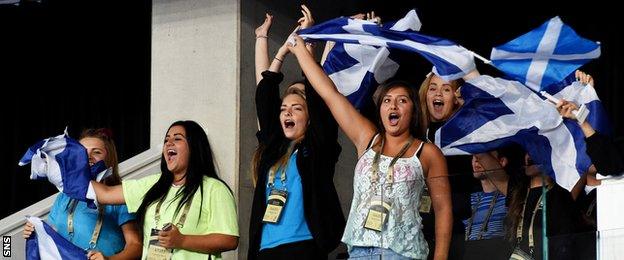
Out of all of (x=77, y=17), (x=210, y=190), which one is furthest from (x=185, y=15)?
(x=77, y=17)

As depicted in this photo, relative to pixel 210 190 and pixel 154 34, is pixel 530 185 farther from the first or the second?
pixel 154 34

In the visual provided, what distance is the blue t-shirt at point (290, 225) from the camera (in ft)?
33.4

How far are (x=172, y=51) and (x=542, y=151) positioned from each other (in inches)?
157

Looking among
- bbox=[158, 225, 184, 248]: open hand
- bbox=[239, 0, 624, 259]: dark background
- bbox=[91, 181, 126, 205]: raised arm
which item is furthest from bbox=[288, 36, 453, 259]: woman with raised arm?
bbox=[239, 0, 624, 259]: dark background

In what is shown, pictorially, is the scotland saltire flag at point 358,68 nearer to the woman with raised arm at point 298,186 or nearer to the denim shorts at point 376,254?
the woman with raised arm at point 298,186

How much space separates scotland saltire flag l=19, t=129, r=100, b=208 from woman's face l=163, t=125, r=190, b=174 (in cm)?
58

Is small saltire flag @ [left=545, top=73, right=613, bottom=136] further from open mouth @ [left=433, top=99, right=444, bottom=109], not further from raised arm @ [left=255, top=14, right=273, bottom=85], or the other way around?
raised arm @ [left=255, top=14, right=273, bottom=85]

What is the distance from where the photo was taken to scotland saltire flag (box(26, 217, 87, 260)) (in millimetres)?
11109

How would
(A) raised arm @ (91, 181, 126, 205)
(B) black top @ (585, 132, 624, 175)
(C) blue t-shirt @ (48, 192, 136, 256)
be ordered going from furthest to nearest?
(C) blue t-shirt @ (48, 192, 136, 256) → (A) raised arm @ (91, 181, 126, 205) → (B) black top @ (585, 132, 624, 175)

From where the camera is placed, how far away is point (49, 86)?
16625 mm

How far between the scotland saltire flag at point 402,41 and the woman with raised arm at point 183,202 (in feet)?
3.51

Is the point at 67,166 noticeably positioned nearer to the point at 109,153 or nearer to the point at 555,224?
the point at 109,153

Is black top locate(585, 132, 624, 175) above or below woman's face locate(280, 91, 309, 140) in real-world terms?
below

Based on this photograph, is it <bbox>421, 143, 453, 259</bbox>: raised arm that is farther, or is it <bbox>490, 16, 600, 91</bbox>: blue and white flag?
<bbox>490, 16, 600, 91</bbox>: blue and white flag
